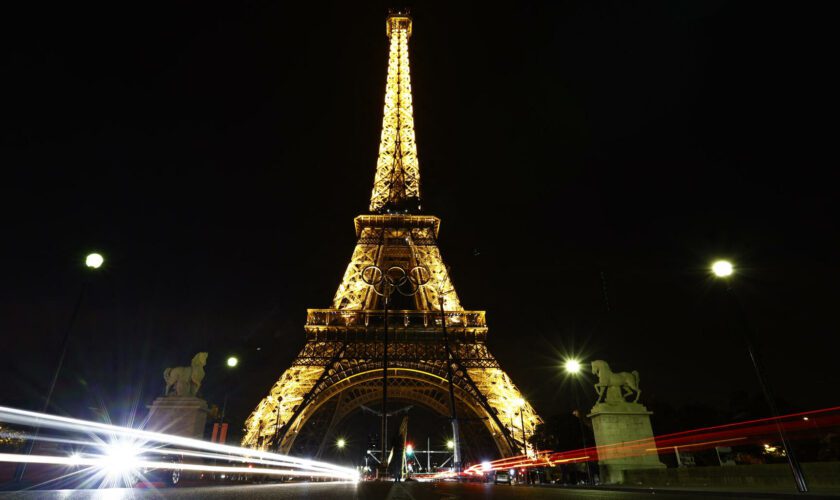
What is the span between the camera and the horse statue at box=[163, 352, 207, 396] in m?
15.3

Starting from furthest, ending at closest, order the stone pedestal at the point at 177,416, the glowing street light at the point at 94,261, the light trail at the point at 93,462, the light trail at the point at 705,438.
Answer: the light trail at the point at 705,438, the stone pedestal at the point at 177,416, the glowing street light at the point at 94,261, the light trail at the point at 93,462

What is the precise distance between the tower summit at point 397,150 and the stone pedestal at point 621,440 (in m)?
36.0

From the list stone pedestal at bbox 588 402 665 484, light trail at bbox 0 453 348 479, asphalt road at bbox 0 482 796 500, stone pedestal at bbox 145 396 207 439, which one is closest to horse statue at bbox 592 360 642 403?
stone pedestal at bbox 588 402 665 484

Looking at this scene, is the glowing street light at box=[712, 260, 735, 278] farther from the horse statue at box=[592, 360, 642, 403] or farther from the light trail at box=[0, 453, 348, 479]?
the light trail at box=[0, 453, 348, 479]

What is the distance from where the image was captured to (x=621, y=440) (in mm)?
14719

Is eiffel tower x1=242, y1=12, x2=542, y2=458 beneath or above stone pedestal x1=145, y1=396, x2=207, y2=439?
above

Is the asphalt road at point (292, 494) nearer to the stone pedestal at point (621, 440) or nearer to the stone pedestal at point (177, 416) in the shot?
the stone pedestal at point (621, 440)

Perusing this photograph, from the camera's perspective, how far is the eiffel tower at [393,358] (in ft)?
109

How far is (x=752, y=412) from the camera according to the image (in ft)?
145

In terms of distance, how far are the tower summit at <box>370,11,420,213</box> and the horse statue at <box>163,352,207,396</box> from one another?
110 feet

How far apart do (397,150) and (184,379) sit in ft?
139

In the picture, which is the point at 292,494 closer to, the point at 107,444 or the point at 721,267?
the point at 107,444

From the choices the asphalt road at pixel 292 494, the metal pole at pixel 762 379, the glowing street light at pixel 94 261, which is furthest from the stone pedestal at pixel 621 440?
the glowing street light at pixel 94 261

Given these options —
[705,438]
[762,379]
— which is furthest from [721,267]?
[705,438]
